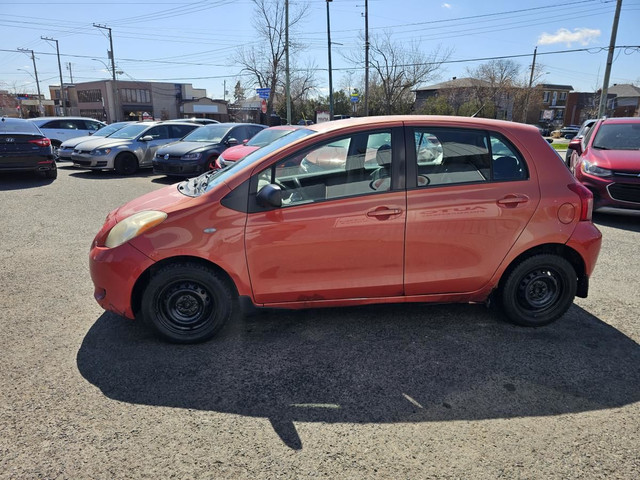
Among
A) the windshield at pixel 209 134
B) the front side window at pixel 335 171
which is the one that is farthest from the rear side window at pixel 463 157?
the windshield at pixel 209 134

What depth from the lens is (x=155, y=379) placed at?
10.1 ft

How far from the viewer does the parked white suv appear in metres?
18.3

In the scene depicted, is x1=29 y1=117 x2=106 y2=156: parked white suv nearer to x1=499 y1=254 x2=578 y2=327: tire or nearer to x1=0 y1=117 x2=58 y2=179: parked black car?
x1=0 y1=117 x2=58 y2=179: parked black car

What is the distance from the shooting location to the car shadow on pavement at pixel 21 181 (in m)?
11.0

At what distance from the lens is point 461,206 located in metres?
3.50

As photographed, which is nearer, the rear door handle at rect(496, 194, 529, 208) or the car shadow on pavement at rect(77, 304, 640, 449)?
the car shadow on pavement at rect(77, 304, 640, 449)

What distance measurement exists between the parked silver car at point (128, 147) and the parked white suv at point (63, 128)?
529cm

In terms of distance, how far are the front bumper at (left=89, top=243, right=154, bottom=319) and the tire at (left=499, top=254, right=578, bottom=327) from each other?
9.74 feet

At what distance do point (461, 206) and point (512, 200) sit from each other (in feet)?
1.45

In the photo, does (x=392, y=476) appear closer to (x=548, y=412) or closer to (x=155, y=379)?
(x=548, y=412)

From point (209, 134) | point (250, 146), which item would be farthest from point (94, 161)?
point (250, 146)

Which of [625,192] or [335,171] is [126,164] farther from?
[625,192]

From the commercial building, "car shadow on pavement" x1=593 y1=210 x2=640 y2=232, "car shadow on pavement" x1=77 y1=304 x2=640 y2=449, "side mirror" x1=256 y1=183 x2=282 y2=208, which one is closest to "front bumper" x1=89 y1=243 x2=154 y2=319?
"car shadow on pavement" x1=77 y1=304 x2=640 y2=449

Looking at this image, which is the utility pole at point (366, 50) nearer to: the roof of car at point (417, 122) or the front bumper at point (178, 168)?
the front bumper at point (178, 168)
